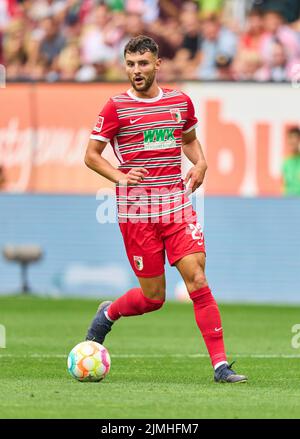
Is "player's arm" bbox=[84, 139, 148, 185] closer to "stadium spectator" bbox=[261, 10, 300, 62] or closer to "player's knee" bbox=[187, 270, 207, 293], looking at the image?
"player's knee" bbox=[187, 270, 207, 293]

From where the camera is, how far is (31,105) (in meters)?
21.7

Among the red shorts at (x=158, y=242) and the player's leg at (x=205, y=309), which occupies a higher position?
the red shorts at (x=158, y=242)

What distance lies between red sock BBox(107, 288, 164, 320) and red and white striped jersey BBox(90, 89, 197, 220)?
0.67 metres

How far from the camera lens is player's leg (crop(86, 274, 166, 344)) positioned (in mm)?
9812

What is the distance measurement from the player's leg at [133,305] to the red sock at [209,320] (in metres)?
0.44

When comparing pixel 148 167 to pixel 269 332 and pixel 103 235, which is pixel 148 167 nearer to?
pixel 269 332

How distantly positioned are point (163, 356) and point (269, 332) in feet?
11.1

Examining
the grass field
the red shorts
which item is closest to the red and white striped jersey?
the red shorts

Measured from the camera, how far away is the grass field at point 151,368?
7.81 meters

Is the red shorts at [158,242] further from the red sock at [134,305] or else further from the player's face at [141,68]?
the player's face at [141,68]

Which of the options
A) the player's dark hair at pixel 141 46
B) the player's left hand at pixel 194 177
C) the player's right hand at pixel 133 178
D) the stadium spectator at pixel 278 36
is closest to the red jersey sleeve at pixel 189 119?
the player's left hand at pixel 194 177

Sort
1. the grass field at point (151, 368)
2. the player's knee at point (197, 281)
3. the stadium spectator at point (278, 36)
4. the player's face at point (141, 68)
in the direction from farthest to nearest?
the stadium spectator at point (278, 36) < the player's face at point (141, 68) < the player's knee at point (197, 281) < the grass field at point (151, 368)

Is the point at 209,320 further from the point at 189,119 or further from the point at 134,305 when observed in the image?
the point at 189,119
